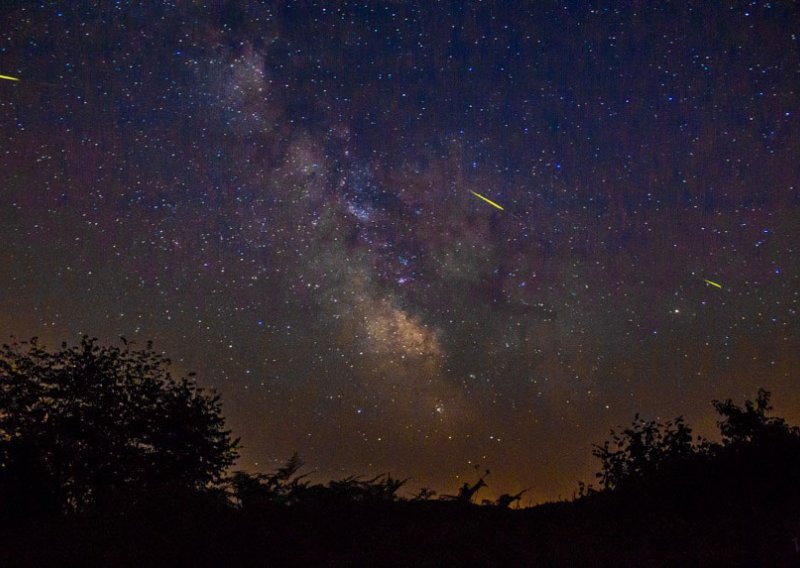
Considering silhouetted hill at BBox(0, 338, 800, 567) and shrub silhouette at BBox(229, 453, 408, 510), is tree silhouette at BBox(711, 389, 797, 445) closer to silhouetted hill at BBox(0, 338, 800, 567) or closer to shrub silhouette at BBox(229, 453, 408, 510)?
silhouetted hill at BBox(0, 338, 800, 567)

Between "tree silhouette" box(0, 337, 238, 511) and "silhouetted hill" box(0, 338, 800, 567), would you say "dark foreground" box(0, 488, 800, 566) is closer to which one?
"silhouetted hill" box(0, 338, 800, 567)

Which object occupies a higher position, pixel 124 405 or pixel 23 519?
pixel 124 405

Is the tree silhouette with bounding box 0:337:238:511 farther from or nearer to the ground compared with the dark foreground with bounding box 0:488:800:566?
farther from the ground

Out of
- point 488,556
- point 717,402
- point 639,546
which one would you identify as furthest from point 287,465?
point 717,402

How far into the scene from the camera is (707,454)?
43.8 ft

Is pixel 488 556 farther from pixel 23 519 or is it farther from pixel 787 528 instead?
pixel 23 519

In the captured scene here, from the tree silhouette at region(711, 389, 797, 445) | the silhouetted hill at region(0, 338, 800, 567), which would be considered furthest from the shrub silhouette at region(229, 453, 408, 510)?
the tree silhouette at region(711, 389, 797, 445)

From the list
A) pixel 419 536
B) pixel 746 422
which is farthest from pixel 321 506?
pixel 746 422

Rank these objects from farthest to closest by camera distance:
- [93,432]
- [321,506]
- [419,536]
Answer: [93,432], [321,506], [419,536]

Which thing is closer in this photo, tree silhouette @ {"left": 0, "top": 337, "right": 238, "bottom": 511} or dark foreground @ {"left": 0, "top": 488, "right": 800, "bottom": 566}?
dark foreground @ {"left": 0, "top": 488, "right": 800, "bottom": 566}

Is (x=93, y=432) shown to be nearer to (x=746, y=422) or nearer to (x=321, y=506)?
(x=321, y=506)

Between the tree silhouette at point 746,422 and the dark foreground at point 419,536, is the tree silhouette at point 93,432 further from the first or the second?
the tree silhouette at point 746,422

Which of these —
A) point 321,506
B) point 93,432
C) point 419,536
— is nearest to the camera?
point 419,536

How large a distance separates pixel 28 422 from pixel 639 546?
19702 millimetres
